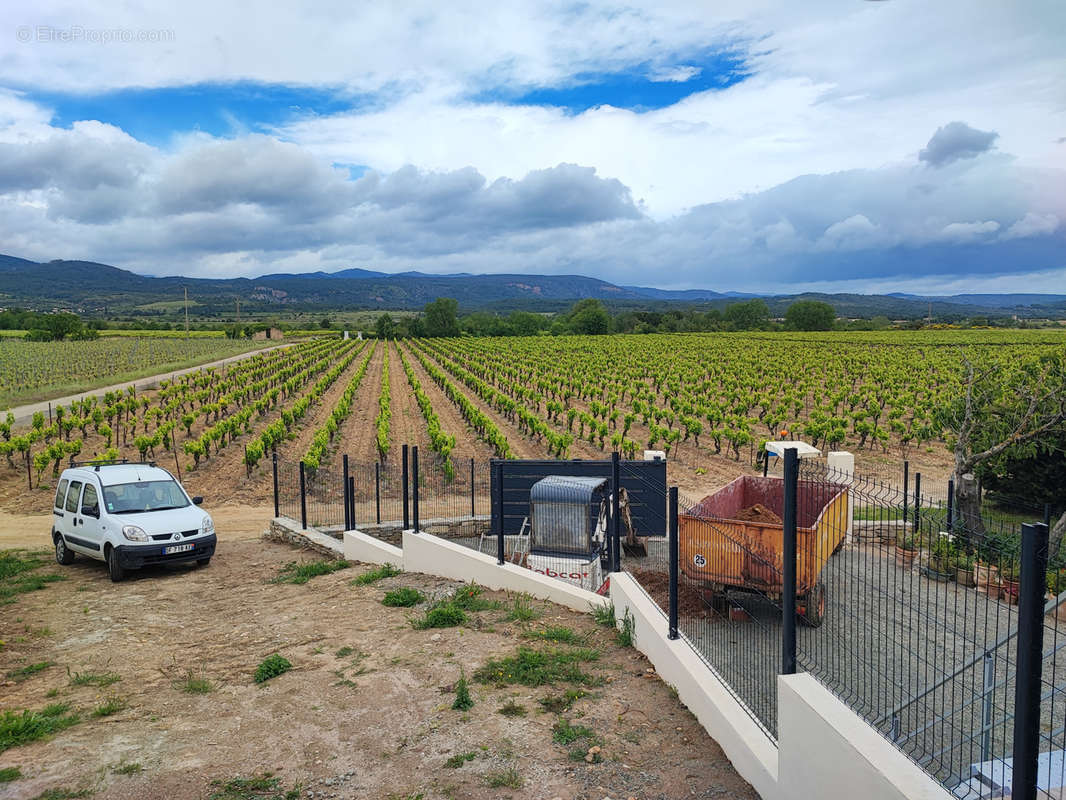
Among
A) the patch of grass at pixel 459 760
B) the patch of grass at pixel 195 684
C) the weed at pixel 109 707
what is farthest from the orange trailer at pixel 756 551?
the weed at pixel 109 707

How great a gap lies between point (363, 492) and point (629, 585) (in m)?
12.2

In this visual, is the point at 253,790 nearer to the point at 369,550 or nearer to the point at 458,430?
the point at 369,550

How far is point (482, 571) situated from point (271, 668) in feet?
11.0

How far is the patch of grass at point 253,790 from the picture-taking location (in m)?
4.52

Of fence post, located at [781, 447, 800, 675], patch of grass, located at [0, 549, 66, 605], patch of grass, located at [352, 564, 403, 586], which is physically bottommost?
patch of grass, located at [0, 549, 66, 605]

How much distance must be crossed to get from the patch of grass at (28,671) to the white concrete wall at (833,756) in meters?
6.84

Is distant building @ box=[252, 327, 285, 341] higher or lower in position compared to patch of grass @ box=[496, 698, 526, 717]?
higher

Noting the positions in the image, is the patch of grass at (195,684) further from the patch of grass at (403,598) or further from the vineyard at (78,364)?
the vineyard at (78,364)

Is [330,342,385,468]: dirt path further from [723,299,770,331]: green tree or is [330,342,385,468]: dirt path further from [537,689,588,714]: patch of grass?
[723,299,770,331]: green tree

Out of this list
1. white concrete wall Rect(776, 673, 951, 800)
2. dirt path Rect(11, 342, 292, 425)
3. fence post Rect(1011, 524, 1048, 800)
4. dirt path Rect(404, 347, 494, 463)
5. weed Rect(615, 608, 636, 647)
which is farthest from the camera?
dirt path Rect(11, 342, 292, 425)

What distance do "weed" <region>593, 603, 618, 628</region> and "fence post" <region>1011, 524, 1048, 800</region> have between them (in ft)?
15.8

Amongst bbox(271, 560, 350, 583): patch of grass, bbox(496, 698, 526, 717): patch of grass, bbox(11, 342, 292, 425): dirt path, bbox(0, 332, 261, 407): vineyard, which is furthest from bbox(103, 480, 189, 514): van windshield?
bbox(0, 332, 261, 407): vineyard

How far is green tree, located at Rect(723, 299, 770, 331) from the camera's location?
398 ft

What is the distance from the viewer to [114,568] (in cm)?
1097
